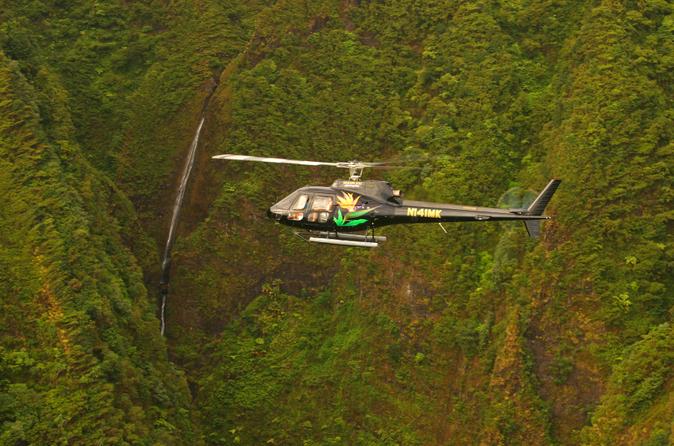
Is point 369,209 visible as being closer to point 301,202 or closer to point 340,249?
point 301,202

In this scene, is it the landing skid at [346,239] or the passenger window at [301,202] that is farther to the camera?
the passenger window at [301,202]

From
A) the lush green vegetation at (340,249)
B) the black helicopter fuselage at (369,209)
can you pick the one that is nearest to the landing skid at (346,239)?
the black helicopter fuselage at (369,209)

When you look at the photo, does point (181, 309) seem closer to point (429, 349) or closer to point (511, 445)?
point (429, 349)

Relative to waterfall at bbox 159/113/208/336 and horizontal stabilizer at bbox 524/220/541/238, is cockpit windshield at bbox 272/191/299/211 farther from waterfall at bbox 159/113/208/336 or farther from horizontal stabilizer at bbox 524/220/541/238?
waterfall at bbox 159/113/208/336

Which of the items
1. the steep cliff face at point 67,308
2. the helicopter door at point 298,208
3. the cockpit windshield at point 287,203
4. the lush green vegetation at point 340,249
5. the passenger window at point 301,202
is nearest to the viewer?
the helicopter door at point 298,208

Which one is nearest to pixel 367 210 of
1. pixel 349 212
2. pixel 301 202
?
pixel 349 212

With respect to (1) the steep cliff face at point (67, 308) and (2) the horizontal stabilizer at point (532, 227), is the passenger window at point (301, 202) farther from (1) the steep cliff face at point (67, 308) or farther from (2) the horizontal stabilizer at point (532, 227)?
(1) the steep cliff face at point (67, 308)

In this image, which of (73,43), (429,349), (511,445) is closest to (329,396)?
(429,349)
